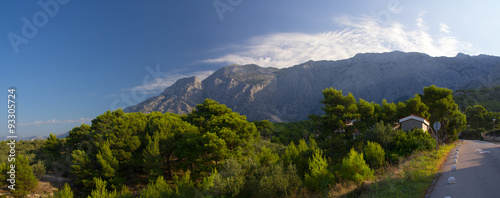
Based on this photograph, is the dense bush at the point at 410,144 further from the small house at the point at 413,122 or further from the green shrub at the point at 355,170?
the small house at the point at 413,122

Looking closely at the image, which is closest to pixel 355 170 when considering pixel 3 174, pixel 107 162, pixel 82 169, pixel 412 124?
pixel 412 124

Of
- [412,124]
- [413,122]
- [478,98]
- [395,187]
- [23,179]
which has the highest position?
[478,98]

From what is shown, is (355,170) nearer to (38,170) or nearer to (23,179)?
(23,179)

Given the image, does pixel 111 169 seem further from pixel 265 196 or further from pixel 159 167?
pixel 265 196

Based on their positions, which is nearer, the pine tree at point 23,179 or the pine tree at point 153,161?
the pine tree at point 23,179

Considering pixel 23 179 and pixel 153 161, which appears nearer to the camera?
pixel 23 179

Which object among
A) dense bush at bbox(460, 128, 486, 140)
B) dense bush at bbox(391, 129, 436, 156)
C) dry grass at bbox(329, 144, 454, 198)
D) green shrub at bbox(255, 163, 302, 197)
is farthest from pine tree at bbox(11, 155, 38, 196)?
dense bush at bbox(460, 128, 486, 140)

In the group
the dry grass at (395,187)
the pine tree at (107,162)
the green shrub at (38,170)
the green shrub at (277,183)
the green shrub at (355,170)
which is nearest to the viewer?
the dry grass at (395,187)

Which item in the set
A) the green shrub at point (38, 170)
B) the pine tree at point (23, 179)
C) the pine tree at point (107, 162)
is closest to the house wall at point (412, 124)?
the pine tree at point (107, 162)

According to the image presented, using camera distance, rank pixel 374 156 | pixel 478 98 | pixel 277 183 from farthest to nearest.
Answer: pixel 478 98 < pixel 374 156 < pixel 277 183

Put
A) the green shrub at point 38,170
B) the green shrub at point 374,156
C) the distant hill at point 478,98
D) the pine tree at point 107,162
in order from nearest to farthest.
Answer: the green shrub at point 374,156 → the green shrub at point 38,170 → the pine tree at point 107,162 → the distant hill at point 478,98

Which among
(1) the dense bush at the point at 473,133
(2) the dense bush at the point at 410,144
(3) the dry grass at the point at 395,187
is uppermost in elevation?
(2) the dense bush at the point at 410,144

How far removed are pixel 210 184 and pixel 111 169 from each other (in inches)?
796

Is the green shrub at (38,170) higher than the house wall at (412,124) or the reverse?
the reverse
